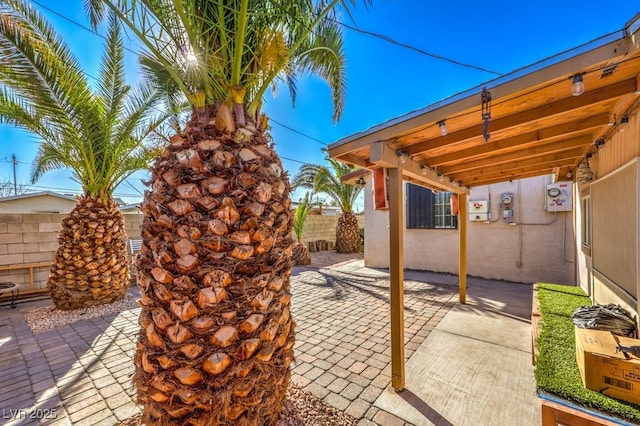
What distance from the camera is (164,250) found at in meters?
1.80

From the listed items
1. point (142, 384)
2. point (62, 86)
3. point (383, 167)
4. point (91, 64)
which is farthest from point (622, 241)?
point (91, 64)

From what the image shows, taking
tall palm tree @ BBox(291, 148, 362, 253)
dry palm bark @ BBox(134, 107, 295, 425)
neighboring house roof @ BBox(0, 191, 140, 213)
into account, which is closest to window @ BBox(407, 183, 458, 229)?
tall palm tree @ BBox(291, 148, 362, 253)

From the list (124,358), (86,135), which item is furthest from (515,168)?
(86,135)

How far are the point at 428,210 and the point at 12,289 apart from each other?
1054 cm

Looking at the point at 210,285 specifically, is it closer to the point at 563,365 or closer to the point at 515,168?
the point at 563,365

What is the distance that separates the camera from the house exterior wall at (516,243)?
6812 millimetres

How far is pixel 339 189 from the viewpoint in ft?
42.9

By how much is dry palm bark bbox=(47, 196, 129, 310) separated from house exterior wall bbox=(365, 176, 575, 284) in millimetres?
8450

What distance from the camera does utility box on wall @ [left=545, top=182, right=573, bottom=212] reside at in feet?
21.6

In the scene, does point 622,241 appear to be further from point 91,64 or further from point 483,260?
point 91,64

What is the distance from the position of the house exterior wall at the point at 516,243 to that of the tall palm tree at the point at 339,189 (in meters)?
4.94

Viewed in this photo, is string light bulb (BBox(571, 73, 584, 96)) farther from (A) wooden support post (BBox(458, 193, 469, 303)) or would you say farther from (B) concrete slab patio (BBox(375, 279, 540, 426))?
(A) wooden support post (BBox(458, 193, 469, 303))

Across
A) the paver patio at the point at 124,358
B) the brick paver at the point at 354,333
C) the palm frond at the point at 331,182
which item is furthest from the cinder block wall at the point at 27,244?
the palm frond at the point at 331,182

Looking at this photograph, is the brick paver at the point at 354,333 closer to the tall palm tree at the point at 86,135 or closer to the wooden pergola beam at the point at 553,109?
the wooden pergola beam at the point at 553,109
